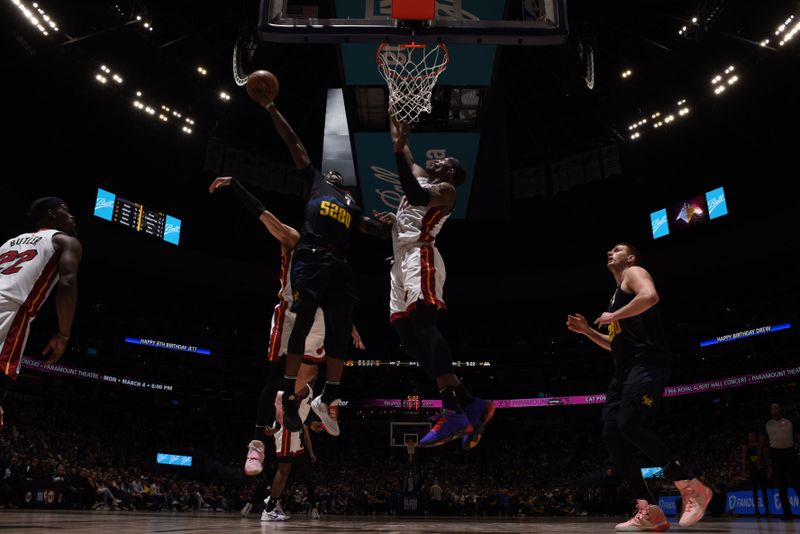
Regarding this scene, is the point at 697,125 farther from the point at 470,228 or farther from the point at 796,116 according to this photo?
the point at 470,228

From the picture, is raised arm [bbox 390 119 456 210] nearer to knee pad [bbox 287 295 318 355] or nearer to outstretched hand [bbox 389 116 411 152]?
outstretched hand [bbox 389 116 411 152]

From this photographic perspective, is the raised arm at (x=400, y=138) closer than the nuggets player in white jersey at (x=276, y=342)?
Yes

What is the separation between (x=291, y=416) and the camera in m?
4.42

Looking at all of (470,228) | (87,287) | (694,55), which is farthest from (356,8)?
(87,287)

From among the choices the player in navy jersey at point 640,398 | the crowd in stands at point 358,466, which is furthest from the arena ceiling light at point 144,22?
the player in navy jersey at point 640,398

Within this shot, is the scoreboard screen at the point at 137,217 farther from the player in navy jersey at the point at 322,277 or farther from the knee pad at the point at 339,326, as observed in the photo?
the knee pad at the point at 339,326

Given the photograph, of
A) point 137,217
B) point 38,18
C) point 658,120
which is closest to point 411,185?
point 38,18

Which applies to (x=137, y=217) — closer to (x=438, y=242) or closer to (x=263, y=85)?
(x=438, y=242)

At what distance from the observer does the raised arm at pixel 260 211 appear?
5.25 m

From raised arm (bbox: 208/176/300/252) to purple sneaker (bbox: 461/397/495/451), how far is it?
2.35 meters

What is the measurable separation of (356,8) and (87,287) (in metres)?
21.9

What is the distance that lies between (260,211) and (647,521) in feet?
12.7

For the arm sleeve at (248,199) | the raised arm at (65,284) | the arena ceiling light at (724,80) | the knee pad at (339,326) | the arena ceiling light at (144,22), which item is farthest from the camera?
the arena ceiling light at (724,80)

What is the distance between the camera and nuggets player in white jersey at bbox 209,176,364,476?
516 centimetres
